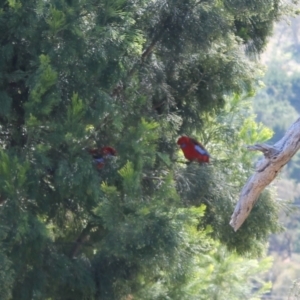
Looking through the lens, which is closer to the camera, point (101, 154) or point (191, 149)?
point (101, 154)

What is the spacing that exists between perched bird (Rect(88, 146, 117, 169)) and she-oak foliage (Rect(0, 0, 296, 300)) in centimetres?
7

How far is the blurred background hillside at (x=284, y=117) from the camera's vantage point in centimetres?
2937

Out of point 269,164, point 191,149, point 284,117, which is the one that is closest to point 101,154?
point 191,149

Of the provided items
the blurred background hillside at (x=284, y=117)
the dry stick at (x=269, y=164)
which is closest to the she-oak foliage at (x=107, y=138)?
the dry stick at (x=269, y=164)

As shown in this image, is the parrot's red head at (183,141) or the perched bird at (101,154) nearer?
the perched bird at (101,154)

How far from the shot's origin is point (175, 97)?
638 cm

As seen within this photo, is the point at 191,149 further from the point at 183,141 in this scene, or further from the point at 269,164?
the point at 269,164

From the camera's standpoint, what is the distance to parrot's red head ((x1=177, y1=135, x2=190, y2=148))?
247 inches

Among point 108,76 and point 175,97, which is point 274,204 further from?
point 108,76

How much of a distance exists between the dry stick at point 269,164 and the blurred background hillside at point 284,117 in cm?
1372

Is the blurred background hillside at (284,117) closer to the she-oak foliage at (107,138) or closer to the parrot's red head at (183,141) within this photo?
the parrot's red head at (183,141)

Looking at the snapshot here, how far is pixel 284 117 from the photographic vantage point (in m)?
36.4

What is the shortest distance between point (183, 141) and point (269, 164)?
1941 millimetres

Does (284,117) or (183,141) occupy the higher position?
(284,117)
